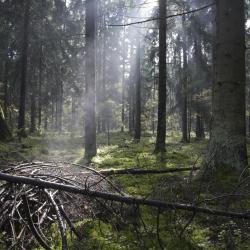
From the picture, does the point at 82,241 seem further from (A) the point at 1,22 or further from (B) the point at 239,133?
(A) the point at 1,22

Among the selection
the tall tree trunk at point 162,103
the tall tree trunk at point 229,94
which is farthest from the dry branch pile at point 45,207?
the tall tree trunk at point 162,103

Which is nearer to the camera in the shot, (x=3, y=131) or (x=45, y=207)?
(x=45, y=207)

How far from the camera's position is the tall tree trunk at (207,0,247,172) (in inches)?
253

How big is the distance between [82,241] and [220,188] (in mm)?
2799

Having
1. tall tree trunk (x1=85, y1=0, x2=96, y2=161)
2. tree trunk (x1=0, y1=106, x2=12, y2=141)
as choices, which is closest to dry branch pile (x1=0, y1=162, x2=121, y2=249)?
tall tree trunk (x1=85, y1=0, x2=96, y2=161)

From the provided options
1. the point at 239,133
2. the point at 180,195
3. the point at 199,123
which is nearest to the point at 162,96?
the point at 239,133

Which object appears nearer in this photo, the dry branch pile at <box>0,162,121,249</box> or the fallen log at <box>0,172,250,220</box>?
the fallen log at <box>0,172,250,220</box>

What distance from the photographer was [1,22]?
865 inches

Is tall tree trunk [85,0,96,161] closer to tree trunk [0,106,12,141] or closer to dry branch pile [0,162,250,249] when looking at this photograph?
tree trunk [0,106,12,141]

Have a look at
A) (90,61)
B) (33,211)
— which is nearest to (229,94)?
(33,211)

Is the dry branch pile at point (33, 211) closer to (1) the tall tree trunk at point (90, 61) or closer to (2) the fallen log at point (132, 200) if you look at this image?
(2) the fallen log at point (132, 200)

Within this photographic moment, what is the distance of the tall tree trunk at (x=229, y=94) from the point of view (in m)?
6.42

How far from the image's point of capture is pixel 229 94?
6559 mm

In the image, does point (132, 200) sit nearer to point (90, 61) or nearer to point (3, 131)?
point (90, 61)
